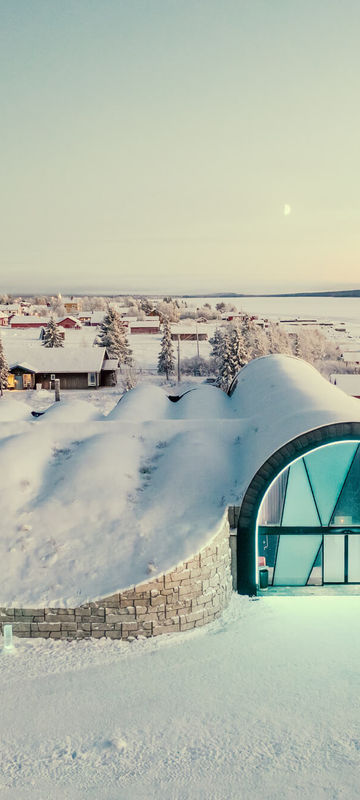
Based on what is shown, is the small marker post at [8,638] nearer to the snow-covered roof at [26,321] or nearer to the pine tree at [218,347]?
the pine tree at [218,347]

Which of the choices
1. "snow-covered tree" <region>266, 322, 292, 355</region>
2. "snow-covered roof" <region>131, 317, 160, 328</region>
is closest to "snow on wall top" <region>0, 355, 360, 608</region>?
"snow-covered tree" <region>266, 322, 292, 355</region>

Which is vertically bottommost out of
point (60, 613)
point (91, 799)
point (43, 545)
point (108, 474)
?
point (91, 799)

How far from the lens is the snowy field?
9.58 meters

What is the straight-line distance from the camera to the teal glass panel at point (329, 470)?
594 inches

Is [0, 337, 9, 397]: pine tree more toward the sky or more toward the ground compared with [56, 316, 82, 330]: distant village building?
more toward the ground

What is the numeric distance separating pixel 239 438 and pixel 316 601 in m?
5.51

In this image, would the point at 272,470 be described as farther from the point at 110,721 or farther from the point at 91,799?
the point at 91,799

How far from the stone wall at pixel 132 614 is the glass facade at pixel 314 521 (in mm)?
2459

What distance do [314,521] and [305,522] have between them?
9.7 inches

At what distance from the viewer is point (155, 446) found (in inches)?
707

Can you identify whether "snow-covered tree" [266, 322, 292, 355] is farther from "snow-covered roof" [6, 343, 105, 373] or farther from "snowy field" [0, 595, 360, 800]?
"snowy field" [0, 595, 360, 800]

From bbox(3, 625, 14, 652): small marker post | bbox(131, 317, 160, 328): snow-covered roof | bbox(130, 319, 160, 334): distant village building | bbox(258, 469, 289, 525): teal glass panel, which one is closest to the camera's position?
bbox(3, 625, 14, 652): small marker post

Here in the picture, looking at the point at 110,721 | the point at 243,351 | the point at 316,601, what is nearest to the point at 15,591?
the point at 110,721

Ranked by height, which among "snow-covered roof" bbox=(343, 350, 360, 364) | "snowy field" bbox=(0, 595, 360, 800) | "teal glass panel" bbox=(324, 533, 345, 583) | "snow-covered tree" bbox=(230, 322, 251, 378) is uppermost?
"snow-covered tree" bbox=(230, 322, 251, 378)
